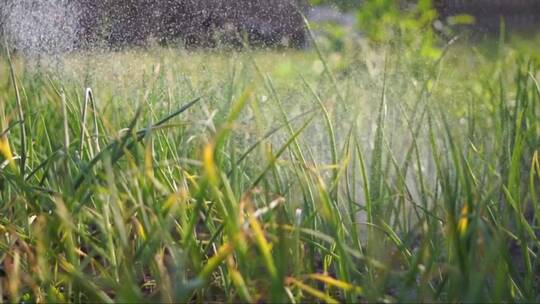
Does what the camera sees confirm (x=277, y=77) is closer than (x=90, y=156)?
No

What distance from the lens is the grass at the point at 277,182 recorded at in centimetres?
73

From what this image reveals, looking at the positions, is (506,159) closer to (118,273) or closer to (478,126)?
(478,126)

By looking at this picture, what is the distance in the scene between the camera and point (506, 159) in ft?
3.47

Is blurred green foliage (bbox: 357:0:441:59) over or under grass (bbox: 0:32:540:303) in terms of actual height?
over

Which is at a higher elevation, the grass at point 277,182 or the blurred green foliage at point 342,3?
the blurred green foliage at point 342,3

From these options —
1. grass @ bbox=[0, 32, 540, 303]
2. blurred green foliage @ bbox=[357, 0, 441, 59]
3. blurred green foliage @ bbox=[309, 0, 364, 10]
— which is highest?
blurred green foliage @ bbox=[309, 0, 364, 10]

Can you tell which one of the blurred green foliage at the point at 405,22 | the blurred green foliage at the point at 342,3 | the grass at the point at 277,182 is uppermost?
the blurred green foliage at the point at 342,3

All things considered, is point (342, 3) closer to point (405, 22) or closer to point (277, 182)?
point (405, 22)

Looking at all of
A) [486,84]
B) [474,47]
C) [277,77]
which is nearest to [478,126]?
[486,84]

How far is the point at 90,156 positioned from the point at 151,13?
0.50 metres

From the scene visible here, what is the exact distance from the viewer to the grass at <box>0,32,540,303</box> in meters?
0.73

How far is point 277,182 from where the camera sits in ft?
3.18

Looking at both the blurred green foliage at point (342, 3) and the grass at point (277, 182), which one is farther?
the blurred green foliage at point (342, 3)

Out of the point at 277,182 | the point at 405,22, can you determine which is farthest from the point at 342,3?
the point at 277,182
